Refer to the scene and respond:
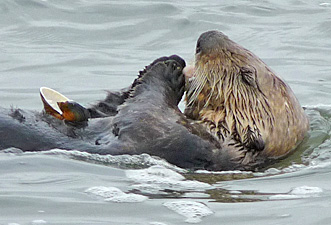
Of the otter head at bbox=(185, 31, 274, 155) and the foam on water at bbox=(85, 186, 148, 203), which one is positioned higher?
the otter head at bbox=(185, 31, 274, 155)

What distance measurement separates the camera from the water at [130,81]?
14.2 feet

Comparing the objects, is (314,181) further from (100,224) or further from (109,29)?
(109,29)

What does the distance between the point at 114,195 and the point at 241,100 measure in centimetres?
142

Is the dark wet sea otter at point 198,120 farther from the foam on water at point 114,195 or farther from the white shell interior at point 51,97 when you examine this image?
the foam on water at point 114,195

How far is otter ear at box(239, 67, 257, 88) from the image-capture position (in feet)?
18.2

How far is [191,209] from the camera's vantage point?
14.3 feet

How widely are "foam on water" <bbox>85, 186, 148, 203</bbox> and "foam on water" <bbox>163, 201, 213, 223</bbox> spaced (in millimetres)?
182

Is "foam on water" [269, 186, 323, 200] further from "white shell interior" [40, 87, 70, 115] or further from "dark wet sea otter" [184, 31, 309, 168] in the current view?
"white shell interior" [40, 87, 70, 115]

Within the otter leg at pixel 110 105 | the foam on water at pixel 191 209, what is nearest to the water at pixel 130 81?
the foam on water at pixel 191 209

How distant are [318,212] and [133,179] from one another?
1206mm

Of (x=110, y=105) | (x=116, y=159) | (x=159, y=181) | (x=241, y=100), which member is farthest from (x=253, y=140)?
(x=110, y=105)

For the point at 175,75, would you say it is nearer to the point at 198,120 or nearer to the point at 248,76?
the point at 198,120

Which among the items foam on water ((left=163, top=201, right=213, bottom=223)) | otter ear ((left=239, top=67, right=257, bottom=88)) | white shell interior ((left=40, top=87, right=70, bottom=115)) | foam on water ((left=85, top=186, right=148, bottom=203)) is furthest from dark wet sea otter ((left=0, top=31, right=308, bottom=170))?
foam on water ((left=163, top=201, right=213, bottom=223))

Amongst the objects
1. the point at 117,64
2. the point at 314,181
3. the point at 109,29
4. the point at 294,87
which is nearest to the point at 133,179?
the point at 314,181
